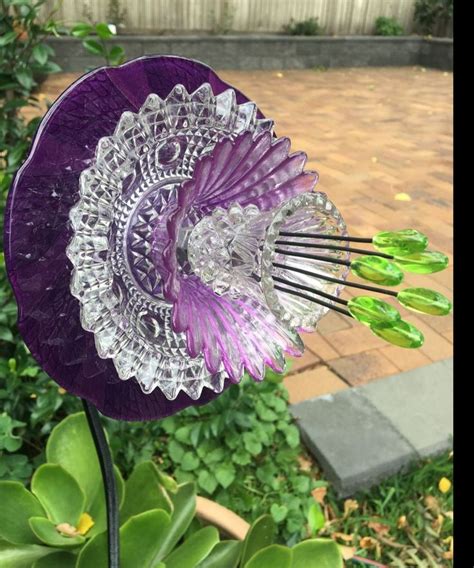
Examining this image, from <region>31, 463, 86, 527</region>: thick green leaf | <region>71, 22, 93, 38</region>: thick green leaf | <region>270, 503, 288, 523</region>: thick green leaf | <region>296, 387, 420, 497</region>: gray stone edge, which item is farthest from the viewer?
<region>296, 387, 420, 497</region>: gray stone edge

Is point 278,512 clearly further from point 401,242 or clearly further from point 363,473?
point 401,242

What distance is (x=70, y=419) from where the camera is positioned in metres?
1.18

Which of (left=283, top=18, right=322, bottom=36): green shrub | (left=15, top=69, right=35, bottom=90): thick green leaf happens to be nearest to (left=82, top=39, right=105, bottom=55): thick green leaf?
(left=15, top=69, right=35, bottom=90): thick green leaf

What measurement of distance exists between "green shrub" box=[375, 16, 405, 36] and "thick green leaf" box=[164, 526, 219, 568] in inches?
370

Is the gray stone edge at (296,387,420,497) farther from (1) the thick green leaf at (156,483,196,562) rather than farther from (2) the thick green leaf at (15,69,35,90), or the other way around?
(2) the thick green leaf at (15,69,35,90)

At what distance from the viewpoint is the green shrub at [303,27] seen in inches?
332

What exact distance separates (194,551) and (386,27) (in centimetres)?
944

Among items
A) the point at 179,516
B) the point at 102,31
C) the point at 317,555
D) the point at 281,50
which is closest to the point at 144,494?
the point at 179,516

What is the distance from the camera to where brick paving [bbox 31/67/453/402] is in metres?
2.28

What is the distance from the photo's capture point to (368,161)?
4488 millimetres

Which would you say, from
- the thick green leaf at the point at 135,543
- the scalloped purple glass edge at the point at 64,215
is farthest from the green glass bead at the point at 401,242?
the thick green leaf at the point at 135,543

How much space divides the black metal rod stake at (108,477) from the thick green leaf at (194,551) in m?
0.26

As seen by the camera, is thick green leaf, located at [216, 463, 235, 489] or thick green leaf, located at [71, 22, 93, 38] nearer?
thick green leaf, located at [71, 22, 93, 38]
